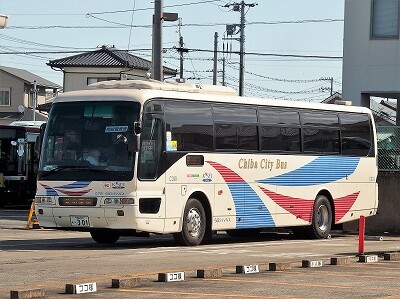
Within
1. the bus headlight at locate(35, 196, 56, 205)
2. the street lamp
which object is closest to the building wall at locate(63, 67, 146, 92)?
the bus headlight at locate(35, 196, 56, 205)

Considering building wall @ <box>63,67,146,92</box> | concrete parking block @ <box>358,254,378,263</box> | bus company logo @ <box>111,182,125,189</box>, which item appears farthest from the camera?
building wall @ <box>63,67,146,92</box>

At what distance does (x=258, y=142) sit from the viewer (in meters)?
26.3

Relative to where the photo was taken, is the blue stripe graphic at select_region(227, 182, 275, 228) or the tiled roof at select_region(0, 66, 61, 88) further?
the tiled roof at select_region(0, 66, 61, 88)

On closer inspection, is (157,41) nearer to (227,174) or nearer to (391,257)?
(227,174)

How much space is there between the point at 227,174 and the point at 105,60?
185 ft

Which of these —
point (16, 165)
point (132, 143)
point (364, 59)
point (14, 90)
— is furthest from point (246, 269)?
point (14, 90)

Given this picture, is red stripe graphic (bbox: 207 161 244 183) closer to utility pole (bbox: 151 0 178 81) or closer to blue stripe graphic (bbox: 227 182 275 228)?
blue stripe graphic (bbox: 227 182 275 228)

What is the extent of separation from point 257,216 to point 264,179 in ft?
2.93

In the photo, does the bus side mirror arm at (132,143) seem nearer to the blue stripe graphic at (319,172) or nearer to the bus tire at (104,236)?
the bus tire at (104,236)

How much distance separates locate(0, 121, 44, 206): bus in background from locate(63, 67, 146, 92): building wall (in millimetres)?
32141

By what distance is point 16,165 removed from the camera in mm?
46844

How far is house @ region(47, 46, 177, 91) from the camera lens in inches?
3135

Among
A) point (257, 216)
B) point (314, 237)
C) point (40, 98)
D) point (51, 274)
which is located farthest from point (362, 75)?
point (40, 98)

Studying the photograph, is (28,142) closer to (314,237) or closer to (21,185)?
(21,185)
